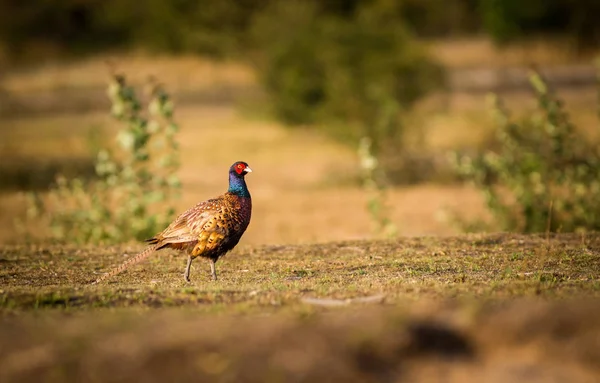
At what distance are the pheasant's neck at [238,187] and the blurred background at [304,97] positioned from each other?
3944 mm

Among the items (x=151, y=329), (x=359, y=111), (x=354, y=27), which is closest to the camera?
(x=151, y=329)

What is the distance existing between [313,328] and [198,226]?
10.3 ft

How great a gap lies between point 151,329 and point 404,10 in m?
44.2

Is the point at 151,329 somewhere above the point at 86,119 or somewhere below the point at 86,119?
below

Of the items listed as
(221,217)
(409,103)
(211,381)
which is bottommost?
(211,381)

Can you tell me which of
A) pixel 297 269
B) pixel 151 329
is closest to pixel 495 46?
pixel 297 269

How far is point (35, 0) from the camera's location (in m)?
52.7

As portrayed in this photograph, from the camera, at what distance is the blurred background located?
18906 millimetres

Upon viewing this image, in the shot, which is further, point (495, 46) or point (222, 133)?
point (495, 46)

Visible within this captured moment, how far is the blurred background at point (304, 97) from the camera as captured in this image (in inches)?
744

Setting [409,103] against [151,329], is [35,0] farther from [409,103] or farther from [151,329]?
[151,329]

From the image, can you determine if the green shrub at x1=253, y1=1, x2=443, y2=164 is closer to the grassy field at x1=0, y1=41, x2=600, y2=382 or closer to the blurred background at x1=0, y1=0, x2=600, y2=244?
the blurred background at x1=0, y1=0, x2=600, y2=244

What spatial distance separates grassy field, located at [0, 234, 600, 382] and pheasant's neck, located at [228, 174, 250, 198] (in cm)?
93

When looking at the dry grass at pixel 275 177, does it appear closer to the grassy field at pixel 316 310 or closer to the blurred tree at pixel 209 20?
the grassy field at pixel 316 310
